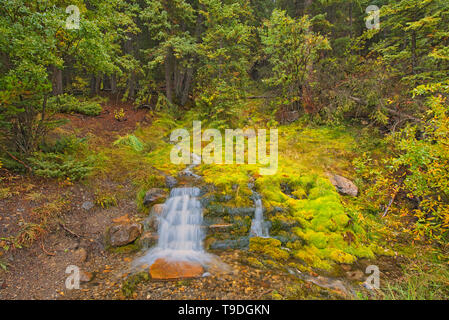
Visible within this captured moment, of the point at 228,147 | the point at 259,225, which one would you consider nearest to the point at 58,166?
the point at 259,225

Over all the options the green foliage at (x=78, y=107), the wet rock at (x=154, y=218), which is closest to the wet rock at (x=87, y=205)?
the wet rock at (x=154, y=218)

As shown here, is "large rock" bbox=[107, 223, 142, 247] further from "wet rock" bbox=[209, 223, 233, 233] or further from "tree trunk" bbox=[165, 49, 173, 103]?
"tree trunk" bbox=[165, 49, 173, 103]

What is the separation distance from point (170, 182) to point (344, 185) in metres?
5.86

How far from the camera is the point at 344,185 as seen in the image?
7.04 m

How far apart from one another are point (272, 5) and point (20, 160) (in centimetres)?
2035

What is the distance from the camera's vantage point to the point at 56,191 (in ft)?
18.7

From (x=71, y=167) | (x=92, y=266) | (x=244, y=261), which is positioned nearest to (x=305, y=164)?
(x=244, y=261)

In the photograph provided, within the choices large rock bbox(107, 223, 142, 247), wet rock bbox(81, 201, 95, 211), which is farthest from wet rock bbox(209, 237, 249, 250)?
wet rock bbox(81, 201, 95, 211)

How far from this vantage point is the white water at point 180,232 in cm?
518

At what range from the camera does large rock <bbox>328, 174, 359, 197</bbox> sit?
6.88 m

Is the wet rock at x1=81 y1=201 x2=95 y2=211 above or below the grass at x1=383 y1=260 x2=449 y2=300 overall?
above

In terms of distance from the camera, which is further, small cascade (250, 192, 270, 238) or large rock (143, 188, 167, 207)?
large rock (143, 188, 167, 207)

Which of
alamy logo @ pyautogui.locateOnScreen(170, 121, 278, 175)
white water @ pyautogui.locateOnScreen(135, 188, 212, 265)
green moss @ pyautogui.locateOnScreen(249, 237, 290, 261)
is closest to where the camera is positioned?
green moss @ pyautogui.locateOnScreen(249, 237, 290, 261)

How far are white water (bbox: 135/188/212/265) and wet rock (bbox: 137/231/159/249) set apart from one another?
120 mm
